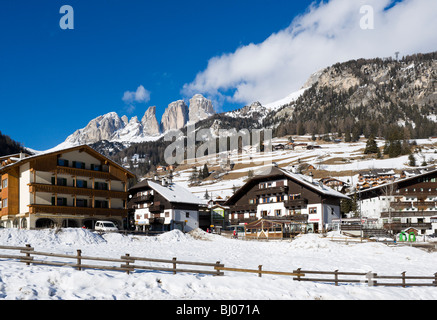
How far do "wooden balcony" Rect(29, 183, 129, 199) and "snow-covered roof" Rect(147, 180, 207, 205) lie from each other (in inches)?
462

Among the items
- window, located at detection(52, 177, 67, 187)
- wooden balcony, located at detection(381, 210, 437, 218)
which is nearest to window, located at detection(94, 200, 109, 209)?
window, located at detection(52, 177, 67, 187)

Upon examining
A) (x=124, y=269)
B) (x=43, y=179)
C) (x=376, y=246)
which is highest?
(x=43, y=179)

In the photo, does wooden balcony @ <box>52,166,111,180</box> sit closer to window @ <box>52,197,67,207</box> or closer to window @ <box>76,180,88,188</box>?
window @ <box>76,180,88,188</box>

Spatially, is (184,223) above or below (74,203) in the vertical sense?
below

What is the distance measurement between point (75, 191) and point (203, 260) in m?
25.8

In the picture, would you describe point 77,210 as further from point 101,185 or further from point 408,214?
point 408,214

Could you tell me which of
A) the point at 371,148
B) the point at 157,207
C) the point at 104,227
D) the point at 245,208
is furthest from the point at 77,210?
the point at 371,148

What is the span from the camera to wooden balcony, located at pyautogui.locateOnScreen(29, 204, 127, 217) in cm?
4884

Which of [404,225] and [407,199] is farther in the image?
[407,199]

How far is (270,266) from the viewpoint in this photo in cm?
3344

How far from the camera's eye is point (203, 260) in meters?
35.3
